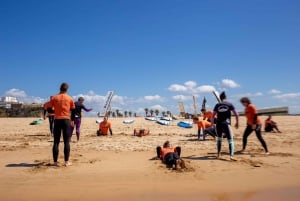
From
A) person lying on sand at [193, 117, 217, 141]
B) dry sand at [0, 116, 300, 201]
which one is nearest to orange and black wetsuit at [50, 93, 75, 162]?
dry sand at [0, 116, 300, 201]

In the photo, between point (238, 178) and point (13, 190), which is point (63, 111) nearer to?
point (13, 190)

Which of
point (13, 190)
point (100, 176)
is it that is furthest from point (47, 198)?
point (100, 176)

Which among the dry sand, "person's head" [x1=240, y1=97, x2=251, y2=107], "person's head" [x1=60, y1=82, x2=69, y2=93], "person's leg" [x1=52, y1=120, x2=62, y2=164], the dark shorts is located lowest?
the dry sand

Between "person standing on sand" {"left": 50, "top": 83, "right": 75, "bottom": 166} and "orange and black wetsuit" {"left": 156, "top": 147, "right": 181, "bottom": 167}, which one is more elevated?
"person standing on sand" {"left": 50, "top": 83, "right": 75, "bottom": 166}

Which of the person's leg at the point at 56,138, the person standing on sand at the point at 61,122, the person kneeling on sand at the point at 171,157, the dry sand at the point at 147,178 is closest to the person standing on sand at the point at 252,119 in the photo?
the dry sand at the point at 147,178

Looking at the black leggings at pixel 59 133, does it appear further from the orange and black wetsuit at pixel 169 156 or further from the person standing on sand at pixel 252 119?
the person standing on sand at pixel 252 119

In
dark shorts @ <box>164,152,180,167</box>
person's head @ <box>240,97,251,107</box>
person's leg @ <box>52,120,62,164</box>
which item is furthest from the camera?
person's head @ <box>240,97,251,107</box>

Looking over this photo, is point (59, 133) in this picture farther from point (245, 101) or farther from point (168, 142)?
point (245, 101)

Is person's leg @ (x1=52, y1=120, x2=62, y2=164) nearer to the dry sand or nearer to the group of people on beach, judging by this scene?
the group of people on beach

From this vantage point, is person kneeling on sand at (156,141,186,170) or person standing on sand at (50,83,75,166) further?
person standing on sand at (50,83,75,166)

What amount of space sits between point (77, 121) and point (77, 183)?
630 cm

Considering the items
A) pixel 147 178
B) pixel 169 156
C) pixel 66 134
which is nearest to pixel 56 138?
pixel 66 134

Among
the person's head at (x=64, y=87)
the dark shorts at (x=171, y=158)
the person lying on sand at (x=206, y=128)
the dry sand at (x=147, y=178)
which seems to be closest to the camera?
the dry sand at (x=147, y=178)

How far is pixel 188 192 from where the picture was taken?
506 centimetres
